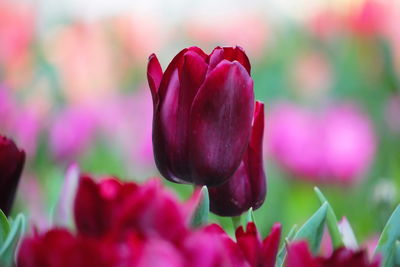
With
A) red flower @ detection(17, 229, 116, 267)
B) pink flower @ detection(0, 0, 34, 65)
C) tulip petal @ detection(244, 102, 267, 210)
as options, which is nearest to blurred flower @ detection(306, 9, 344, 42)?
pink flower @ detection(0, 0, 34, 65)

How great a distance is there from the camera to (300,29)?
249 cm

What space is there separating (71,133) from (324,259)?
1.16 meters

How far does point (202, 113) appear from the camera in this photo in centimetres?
48

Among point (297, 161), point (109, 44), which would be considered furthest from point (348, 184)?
point (109, 44)

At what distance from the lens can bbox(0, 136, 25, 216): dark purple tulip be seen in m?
0.49

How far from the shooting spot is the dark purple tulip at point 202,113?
1.58ft

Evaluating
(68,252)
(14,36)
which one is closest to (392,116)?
(14,36)

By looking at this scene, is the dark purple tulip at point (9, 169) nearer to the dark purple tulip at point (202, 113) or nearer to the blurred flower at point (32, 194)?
the dark purple tulip at point (202, 113)

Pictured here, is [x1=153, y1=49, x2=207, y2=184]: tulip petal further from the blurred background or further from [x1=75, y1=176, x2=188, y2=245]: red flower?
the blurred background

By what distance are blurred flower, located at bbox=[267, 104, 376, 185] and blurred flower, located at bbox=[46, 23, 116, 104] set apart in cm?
43

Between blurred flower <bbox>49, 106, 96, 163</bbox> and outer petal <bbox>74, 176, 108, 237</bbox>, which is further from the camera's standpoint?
blurred flower <bbox>49, 106, 96, 163</bbox>

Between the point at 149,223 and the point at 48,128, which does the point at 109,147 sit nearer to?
the point at 48,128

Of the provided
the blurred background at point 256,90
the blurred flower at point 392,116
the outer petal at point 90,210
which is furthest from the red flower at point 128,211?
the blurred flower at point 392,116

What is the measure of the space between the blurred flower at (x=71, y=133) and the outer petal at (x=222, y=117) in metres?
0.99
